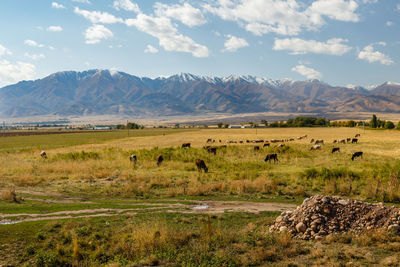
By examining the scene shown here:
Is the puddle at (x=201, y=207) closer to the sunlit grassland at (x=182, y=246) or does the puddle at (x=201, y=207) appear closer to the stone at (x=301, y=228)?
the sunlit grassland at (x=182, y=246)

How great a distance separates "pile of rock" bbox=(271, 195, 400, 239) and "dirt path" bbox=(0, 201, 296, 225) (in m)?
3.50

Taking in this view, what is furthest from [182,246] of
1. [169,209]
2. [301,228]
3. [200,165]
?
[200,165]

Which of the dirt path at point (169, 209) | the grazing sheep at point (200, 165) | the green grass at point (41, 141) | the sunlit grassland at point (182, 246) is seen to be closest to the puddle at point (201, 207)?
the dirt path at point (169, 209)

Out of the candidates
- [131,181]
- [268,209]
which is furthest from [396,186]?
[131,181]

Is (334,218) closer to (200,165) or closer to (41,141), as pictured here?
(200,165)

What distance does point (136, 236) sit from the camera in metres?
11.6

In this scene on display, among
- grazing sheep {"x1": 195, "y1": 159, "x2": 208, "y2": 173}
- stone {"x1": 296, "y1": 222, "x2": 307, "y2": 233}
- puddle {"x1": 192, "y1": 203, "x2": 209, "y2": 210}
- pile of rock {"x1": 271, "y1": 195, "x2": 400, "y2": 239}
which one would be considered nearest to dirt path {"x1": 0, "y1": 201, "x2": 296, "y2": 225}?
puddle {"x1": 192, "y1": 203, "x2": 209, "y2": 210}

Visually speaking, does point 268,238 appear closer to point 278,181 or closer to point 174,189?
point 174,189

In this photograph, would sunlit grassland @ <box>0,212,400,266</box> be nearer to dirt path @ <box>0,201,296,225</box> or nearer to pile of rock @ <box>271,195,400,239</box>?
pile of rock @ <box>271,195,400,239</box>

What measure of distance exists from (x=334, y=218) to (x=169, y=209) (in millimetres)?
8755

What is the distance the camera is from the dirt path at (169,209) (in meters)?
15.6

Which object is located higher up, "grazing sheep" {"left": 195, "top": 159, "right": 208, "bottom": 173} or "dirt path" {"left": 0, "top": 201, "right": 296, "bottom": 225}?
"grazing sheep" {"left": 195, "top": 159, "right": 208, "bottom": 173}

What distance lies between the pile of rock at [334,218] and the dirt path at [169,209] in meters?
3.50

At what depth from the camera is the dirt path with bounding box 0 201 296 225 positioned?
1562 centimetres
